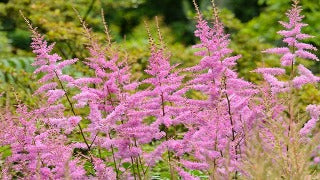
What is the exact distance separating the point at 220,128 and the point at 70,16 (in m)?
8.41

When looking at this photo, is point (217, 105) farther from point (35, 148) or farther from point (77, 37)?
point (77, 37)

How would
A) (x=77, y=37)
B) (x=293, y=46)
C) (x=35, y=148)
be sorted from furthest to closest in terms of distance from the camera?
(x=77, y=37) → (x=293, y=46) → (x=35, y=148)

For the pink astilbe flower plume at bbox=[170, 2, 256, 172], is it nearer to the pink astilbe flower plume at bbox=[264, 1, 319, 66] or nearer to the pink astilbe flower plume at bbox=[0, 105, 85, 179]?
the pink astilbe flower plume at bbox=[264, 1, 319, 66]

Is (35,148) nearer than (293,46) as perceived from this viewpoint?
Yes

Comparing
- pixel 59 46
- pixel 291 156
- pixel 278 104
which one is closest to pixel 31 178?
pixel 278 104

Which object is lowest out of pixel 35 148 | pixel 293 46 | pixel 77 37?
pixel 35 148

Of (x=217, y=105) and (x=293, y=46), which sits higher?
(x=293, y=46)

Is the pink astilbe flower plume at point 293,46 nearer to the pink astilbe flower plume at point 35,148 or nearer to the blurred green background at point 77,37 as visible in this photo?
the blurred green background at point 77,37

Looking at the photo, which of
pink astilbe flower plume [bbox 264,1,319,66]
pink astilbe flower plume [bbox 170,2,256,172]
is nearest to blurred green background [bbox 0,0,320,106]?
pink astilbe flower plume [bbox 264,1,319,66]

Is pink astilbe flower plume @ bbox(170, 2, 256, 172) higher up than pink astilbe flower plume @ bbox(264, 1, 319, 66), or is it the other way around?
pink astilbe flower plume @ bbox(264, 1, 319, 66)

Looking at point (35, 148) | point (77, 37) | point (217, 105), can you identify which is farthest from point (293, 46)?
point (77, 37)

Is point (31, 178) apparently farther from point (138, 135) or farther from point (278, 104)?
point (278, 104)

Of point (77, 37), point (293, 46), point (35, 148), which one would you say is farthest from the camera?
point (77, 37)

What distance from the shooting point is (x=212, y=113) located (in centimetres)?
427
